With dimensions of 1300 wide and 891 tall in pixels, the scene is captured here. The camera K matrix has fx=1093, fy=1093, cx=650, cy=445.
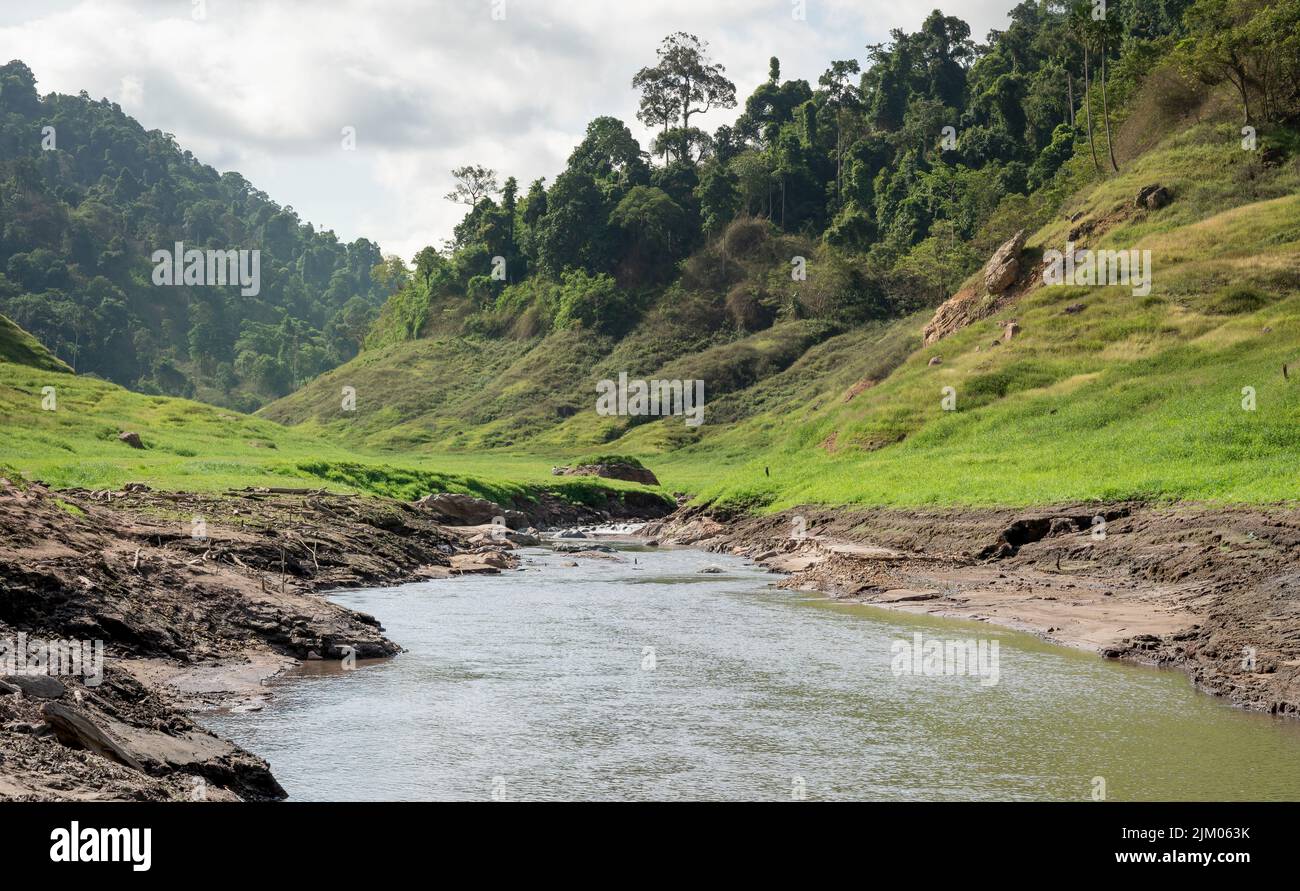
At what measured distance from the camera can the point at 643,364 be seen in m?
122

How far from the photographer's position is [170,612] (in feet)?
64.1

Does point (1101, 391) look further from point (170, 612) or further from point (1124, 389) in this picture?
point (170, 612)

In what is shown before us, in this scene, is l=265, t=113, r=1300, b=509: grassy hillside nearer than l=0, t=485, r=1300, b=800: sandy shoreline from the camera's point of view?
No

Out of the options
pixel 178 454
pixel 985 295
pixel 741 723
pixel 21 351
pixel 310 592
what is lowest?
pixel 741 723

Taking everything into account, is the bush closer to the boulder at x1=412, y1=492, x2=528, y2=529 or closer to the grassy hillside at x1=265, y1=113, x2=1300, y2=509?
the grassy hillside at x1=265, y1=113, x2=1300, y2=509

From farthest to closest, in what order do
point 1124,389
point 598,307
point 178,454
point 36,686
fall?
point 598,307 < point 178,454 < point 1124,389 < point 36,686

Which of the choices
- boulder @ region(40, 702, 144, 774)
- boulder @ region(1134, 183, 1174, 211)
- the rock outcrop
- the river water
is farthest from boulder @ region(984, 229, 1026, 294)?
boulder @ region(40, 702, 144, 774)

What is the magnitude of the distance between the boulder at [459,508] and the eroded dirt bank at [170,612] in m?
6.55

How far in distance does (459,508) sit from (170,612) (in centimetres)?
3020

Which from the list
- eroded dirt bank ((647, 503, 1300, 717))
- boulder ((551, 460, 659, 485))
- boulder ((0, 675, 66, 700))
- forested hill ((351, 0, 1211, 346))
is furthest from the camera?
forested hill ((351, 0, 1211, 346))

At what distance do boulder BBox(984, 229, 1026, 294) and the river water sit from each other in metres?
45.8

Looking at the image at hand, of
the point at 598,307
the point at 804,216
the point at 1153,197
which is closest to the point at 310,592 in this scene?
the point at 1153,197

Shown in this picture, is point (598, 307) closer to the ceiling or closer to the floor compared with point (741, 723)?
closer to the ceiling

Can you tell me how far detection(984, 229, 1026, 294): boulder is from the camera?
66.0 m
